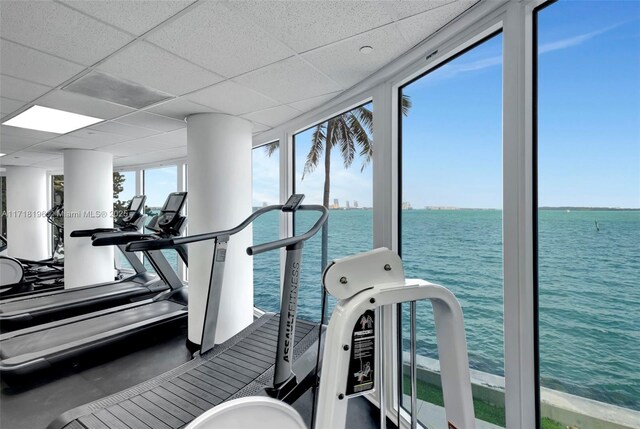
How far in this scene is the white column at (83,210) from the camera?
16.2 ft

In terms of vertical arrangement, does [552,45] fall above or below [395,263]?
above

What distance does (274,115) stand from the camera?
3303 mm

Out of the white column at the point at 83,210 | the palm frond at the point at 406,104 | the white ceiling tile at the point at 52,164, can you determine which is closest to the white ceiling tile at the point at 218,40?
the palm frond at the point at 406,104

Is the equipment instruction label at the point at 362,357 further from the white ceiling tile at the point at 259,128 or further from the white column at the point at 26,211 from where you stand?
the white column at the point at 26,211

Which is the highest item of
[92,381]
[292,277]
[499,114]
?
[499,114]

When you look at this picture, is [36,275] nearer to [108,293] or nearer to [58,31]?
[108,293]

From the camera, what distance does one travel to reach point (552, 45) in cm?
143

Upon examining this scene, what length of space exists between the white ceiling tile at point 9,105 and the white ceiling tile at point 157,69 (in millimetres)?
1410

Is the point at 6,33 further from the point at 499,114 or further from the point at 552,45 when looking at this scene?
the point at 552,45

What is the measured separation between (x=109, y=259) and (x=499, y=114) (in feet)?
19.3

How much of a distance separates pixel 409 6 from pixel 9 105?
3.62 metres

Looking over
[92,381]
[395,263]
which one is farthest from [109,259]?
[395,263]

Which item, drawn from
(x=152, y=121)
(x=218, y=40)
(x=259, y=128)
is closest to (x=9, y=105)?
(x=152, y=121)

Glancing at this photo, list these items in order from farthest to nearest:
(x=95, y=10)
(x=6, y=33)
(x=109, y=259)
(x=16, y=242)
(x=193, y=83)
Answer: (x=16, y=242)
(x=109, y=259)
(x=193, y=83)
(x=6, y=33)
(x=95, y=10)
